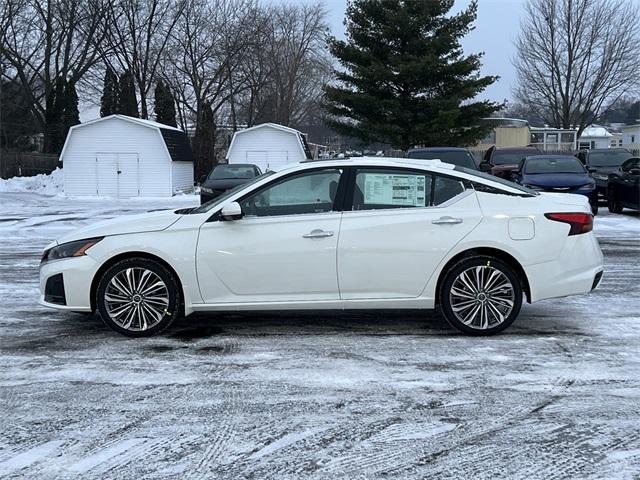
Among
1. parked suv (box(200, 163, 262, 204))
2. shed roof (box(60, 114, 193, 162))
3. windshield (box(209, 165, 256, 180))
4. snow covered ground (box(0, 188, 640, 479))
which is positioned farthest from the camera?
shed roof (box(60, 114, 193, 162))

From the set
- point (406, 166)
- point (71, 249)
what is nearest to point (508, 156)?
point (406, 166)

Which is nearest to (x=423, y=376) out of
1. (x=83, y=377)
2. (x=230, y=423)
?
(x=230, y=423)

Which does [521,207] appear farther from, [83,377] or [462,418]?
[83,377]

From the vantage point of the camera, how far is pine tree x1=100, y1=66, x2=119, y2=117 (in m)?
46.3

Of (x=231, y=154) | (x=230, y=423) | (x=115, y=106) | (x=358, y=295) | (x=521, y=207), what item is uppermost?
(x=115, y=106)

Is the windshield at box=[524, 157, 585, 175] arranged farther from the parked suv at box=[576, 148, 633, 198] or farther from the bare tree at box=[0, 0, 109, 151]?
the bare tree at box=[0, 0, 109, 151]

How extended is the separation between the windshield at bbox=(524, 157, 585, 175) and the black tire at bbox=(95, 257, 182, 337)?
1304cm

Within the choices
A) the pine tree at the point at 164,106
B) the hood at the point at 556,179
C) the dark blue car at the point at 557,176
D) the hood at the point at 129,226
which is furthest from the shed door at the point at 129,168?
the hood at the point at 129,226

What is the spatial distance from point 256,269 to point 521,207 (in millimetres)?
2338

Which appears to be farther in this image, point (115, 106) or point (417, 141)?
point (115, 106)

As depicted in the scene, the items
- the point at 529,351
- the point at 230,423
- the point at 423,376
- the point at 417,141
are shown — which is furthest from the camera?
the point at 417,141

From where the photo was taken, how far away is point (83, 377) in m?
4.94

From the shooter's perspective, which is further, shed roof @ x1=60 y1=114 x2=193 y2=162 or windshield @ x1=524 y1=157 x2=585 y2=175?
shed roof @ x1=60 y1=114 x2=193 y2=162

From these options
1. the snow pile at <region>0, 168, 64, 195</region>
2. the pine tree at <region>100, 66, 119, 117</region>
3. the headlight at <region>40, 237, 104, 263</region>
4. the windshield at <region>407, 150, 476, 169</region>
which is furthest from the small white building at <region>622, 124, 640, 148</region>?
the headlight at <region>40, 237, 104, 263</region>
